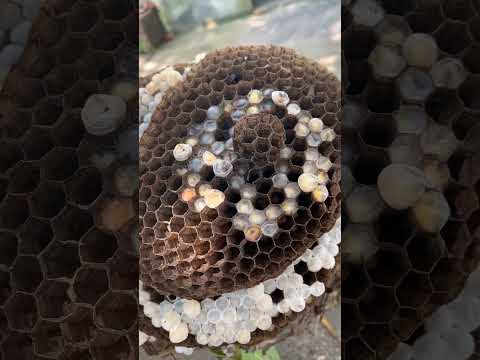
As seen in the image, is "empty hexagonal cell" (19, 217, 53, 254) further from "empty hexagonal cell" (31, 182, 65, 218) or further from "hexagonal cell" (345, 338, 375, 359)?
"hexagonal cell" (345, 338, 375, 359)

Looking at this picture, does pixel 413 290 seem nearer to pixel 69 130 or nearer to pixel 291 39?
pixel 69 130

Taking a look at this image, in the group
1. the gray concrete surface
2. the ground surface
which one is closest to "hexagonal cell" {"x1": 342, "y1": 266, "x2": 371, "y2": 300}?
the ground surface

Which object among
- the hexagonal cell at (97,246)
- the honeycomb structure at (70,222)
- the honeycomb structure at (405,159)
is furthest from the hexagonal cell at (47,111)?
the honeycomb structure at (405,159)

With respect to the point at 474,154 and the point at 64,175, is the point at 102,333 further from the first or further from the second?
the point at 474,154

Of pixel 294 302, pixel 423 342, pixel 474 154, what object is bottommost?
pixel 294 302

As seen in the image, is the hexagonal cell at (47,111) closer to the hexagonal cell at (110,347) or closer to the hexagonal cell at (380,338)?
the hexagonal cell at (110,347)

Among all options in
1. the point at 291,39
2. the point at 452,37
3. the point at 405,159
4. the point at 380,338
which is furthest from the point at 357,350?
the point at 291,39

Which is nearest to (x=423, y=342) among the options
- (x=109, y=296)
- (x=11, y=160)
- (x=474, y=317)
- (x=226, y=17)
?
(x=474, y=317)
